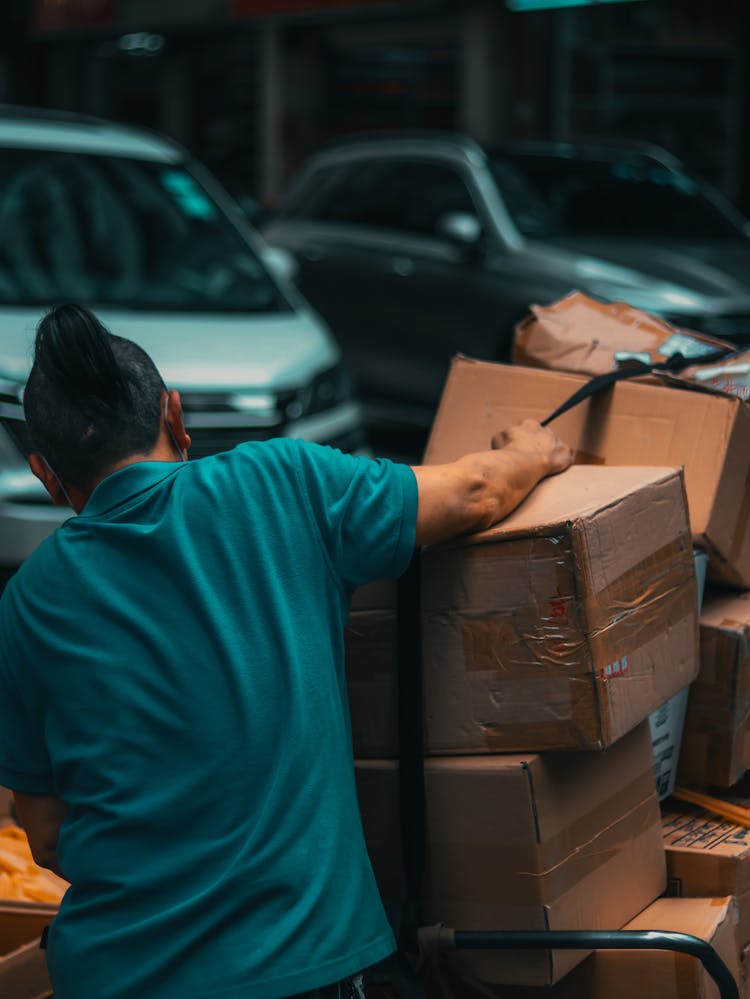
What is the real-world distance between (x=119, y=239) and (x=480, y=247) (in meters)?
2.70

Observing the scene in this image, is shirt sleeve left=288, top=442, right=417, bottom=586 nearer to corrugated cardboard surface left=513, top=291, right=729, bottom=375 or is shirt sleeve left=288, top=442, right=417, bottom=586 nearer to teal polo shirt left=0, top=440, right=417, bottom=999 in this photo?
teal polo shirt left=0, top=440, right=417, bottom=999

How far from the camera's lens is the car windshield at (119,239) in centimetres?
626

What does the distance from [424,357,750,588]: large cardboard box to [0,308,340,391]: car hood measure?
97.8 inches

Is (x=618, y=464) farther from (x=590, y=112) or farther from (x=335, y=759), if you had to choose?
(x=590, y=112)

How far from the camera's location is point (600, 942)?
7.73ft

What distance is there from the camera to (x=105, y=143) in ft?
22.6

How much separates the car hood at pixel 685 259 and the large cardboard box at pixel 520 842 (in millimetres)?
5449

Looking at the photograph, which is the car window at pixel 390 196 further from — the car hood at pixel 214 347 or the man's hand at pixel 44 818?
the man's hand at pixel 44 818

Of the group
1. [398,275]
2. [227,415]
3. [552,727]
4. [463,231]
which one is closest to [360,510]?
[552,727]

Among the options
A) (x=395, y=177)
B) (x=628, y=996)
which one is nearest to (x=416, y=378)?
(x=395, y=177)

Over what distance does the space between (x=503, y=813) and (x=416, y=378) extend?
22.1 feet

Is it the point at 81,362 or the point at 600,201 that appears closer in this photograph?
the point at 81,362

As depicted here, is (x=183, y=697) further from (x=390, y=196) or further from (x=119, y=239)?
(x=390, y=196)

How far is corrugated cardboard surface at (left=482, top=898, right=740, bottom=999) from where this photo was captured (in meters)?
2.50
